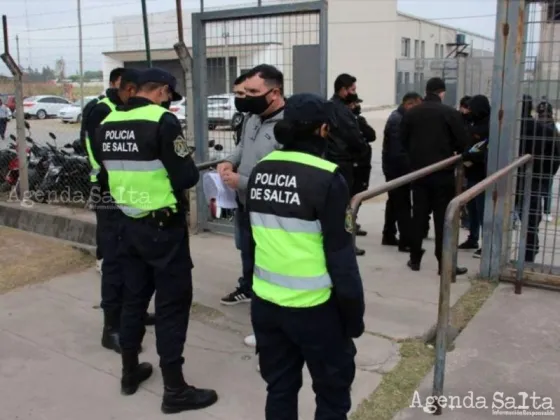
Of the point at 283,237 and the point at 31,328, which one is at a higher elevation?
the point at 283,237

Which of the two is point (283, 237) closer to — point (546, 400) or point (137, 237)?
point (137, 237)

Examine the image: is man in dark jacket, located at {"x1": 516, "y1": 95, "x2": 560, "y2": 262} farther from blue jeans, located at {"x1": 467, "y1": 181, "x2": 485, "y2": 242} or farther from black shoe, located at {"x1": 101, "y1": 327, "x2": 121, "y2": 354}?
black shoe, located at {"x1": 101, "y1": 327, "x2": 121, "y2": 354}

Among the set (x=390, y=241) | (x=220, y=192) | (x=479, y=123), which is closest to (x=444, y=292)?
(x=220, y=192)

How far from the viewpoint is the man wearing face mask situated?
346 cm

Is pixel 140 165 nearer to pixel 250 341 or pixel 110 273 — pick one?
pixel 110 273

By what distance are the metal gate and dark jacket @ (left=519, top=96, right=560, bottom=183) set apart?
5.62 feet

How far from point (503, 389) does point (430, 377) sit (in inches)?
15.9

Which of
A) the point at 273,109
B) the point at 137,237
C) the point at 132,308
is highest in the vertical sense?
the point at 273,109

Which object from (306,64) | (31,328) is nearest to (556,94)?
(306,64)

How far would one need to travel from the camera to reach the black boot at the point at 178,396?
3.23 metres

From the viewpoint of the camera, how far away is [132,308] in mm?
3311

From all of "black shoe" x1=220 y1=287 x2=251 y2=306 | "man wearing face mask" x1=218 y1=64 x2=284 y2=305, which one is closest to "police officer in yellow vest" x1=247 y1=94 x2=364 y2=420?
"man wearing face mask" x1=218 y1=64 x2=284 y2=305

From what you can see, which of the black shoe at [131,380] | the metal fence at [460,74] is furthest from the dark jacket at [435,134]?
the metal fence at [460,74]

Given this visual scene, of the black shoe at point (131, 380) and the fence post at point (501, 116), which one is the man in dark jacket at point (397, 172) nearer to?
the fence post at point (501, 116)
